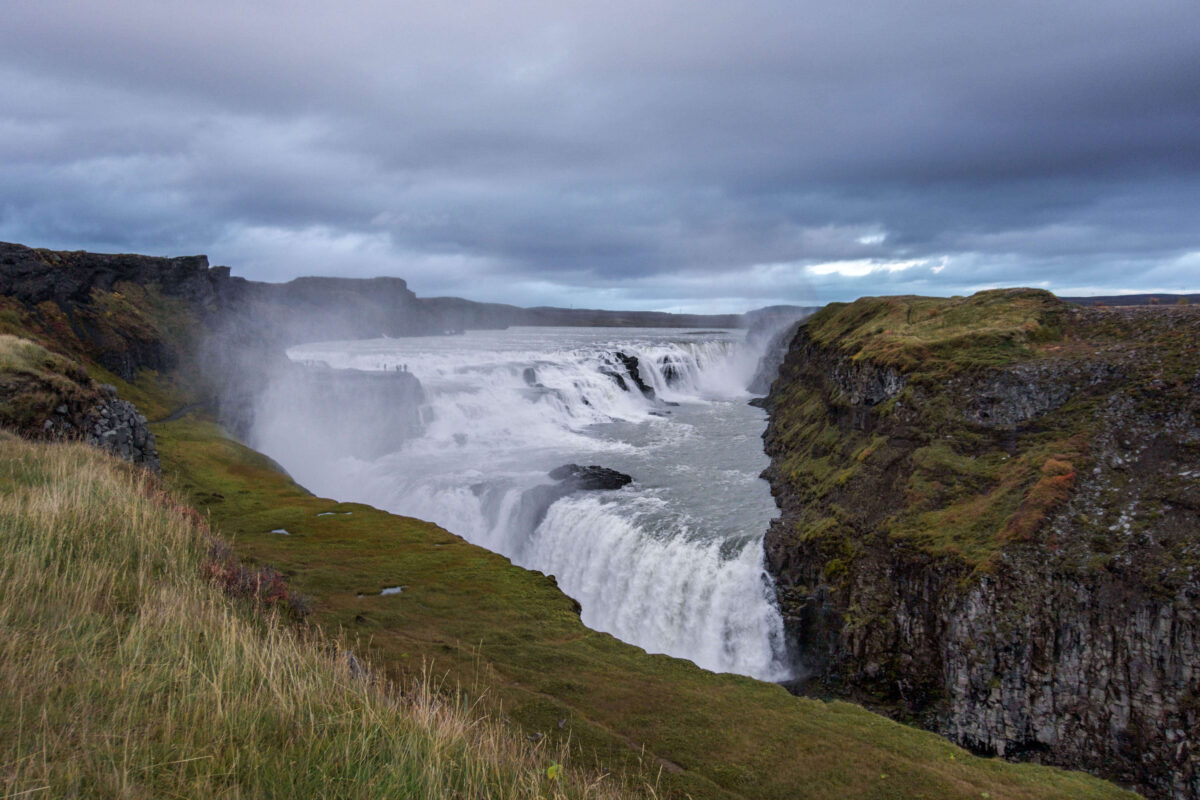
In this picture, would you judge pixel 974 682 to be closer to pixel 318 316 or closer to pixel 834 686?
pixel 834 686

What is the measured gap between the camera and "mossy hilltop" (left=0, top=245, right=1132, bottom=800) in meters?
4.10

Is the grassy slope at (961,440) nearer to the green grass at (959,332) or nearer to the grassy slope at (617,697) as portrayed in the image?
the green grass at (959,332)

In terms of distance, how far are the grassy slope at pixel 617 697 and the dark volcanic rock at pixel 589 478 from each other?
14023 mm

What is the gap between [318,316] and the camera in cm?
15150

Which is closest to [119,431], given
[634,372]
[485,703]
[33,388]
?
[33,388]

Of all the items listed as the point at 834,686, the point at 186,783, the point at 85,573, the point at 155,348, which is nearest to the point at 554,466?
the point at 834,686

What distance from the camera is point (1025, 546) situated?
16109mm

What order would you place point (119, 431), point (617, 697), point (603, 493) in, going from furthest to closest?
point (603, 493)
point (119, 431)
point (617, 697)

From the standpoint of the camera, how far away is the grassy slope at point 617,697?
868cm

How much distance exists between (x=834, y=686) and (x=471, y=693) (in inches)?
498

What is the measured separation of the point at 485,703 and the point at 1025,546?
1430cm

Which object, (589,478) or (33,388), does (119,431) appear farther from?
(589,478)

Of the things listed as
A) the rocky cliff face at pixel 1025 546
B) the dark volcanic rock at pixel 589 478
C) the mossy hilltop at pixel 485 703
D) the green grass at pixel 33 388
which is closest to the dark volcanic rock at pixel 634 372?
the dark volcanic rock at pixel 589 478

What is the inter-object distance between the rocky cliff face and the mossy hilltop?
4.77 m
